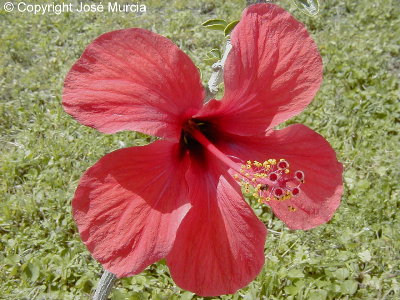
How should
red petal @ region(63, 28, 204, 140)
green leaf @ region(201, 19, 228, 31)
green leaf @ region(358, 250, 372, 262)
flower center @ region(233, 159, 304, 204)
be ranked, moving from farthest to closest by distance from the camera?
green leaf @ region(358, 250, 372, 262)
green leaf @ region(201, 19, 228, 31)
flower center @ region(233, 159, 304, 204)
red petal @ region(63, 28, 204, 140)

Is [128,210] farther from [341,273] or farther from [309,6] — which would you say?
[341,273]

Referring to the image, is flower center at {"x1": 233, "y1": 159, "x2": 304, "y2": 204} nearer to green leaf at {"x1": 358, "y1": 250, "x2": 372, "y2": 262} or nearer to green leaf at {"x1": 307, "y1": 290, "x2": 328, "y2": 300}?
green leaf at {"x1": 307, "y1": 290, "x2": 328, "y2": 300}

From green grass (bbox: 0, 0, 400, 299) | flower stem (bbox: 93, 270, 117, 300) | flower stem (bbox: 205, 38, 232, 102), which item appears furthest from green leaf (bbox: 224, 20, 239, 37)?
green grass (bbox: 0, 0, 400, 299)

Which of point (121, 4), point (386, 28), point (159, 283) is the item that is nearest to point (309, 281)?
point (159, 283)

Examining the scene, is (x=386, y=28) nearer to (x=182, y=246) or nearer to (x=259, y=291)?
(x=259, y=291)

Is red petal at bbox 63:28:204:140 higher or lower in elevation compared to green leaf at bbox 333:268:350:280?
higher

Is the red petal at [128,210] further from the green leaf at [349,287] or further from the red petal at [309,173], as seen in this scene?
the green leaf at [349,287]
